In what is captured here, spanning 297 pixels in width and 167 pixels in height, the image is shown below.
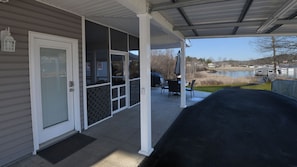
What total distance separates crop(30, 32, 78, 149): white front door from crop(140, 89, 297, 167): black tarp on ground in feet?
6.44

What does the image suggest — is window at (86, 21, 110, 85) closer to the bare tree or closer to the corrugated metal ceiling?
the corrugated metal ceiling

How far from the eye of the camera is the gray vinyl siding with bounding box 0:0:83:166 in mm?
2439

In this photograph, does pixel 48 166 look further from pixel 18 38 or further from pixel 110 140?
pixel 18 38

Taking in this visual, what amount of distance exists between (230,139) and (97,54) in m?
3.73

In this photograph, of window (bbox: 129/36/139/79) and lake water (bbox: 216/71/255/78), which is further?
lake water (bbox: 216/71/255/78)

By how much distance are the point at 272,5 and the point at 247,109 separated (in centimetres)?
367

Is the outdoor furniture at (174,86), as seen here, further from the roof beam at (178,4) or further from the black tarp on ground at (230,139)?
the roof beam at (178,4)

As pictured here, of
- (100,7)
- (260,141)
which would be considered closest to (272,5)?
(260,141)

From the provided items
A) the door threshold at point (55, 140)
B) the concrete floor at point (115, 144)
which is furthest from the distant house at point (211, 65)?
the door threshold at point (55, 140)

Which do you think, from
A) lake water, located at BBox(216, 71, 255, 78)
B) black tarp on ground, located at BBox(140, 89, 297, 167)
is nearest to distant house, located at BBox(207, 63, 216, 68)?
lake water, located at BBox(216, 71, 255, 78)

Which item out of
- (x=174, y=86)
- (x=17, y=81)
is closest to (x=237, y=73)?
(x=174, y=86)

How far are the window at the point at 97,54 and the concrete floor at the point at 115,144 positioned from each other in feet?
3.94

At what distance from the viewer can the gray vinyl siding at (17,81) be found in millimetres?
2439

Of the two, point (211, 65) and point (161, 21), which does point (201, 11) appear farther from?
point (211, 65)
